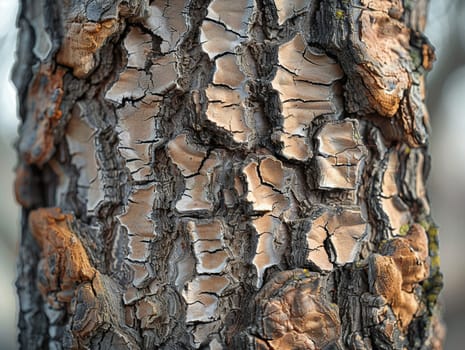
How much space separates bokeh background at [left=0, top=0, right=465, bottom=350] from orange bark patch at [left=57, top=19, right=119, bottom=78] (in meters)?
2.60

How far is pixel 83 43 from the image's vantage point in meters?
0.81

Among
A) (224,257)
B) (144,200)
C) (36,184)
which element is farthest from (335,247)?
(36,184)

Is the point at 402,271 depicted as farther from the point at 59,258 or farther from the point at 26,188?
the point at 26,188

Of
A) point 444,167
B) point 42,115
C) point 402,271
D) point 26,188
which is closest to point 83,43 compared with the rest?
point 42,115

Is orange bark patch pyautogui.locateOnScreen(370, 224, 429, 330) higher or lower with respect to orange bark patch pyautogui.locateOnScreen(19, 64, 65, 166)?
lower

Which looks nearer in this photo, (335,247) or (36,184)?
(335,247)

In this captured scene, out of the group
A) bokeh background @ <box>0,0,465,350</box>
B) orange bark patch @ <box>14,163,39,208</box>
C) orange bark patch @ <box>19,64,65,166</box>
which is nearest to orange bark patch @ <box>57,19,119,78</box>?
orange bark patch @ <box>19,64,65,166</box>

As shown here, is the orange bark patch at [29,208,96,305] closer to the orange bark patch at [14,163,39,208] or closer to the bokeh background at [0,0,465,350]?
the orange bark patch at [14,163,39,208]

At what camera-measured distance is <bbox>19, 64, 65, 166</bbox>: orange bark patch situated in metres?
0.88

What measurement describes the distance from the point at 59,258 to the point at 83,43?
35 centimetres

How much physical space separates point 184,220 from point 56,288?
27 cm

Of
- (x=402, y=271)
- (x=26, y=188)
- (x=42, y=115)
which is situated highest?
(x=42, y=115)

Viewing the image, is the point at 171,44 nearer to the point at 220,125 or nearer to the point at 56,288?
the point at 220,125

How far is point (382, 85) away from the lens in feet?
2.58
